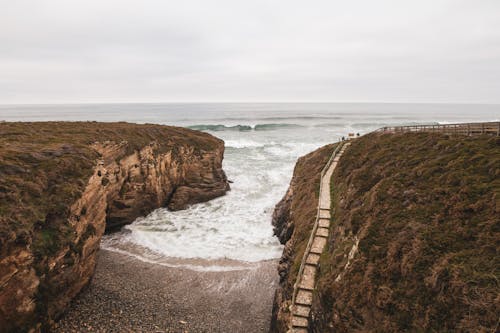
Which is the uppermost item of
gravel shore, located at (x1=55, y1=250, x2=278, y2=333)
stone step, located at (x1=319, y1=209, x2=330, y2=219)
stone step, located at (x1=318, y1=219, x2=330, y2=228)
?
stone step, located at (x1=319, y1=209, x2=330, y2=219)

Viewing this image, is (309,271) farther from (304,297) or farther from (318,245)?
(318,245)

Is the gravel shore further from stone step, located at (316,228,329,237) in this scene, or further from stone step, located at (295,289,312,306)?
stone step, located at (316,228,329,237)

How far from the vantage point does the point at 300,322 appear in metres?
11.2

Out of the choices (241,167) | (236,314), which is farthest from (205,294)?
(241,167)

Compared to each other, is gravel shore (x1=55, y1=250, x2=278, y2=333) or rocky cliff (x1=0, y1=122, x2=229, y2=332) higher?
rocky cliff (x1=0, y1=122, x2=229, y2=332)

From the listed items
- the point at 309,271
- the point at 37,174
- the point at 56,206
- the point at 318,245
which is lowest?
the point at 309,271

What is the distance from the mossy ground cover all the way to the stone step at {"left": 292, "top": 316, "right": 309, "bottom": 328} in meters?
0.69

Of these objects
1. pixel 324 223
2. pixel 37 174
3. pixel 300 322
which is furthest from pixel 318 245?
pixel 37 174

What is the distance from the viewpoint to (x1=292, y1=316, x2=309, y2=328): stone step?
11141mm

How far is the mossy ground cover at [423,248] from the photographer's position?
310 inches

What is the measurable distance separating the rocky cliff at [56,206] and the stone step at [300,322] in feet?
36.3

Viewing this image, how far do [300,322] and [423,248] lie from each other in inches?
220

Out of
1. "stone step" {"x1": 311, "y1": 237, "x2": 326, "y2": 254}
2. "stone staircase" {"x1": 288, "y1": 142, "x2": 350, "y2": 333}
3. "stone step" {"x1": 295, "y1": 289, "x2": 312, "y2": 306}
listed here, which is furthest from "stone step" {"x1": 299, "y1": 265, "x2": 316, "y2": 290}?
"stone step" {"x1": 311, "y1": 237, "x2": 326, "y2": 254}

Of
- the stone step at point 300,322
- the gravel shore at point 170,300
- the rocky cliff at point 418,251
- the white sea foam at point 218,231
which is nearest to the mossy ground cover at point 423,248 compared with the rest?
the rocky cliff at point 418,251
